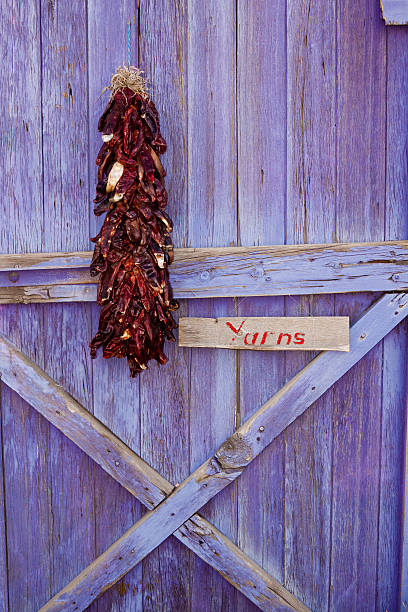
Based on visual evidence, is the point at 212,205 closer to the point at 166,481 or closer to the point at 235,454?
the point at 235,454

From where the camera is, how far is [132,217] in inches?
66.9

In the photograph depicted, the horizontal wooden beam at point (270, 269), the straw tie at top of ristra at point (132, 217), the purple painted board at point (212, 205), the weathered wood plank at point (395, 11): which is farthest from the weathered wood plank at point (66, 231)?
→ the weathered wood plank at point (395, 11)

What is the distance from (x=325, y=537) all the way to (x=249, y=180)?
1.73 m

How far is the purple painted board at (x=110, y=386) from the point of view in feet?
6.23

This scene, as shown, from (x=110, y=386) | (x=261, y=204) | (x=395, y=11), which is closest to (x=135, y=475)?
(x=110, y=386)

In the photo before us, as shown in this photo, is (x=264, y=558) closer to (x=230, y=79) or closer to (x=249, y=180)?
(x=249, y=180)

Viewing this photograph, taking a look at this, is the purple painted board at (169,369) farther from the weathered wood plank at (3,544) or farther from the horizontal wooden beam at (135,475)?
the weathered wood plank at (3,544)

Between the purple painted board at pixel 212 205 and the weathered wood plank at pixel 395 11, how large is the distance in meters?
0.63

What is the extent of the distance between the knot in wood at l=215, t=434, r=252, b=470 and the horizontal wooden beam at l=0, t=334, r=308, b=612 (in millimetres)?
297

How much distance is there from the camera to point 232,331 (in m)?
1.95

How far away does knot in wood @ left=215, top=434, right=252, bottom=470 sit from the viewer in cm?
197

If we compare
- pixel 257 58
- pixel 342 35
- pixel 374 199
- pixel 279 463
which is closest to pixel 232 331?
pixel 279 463

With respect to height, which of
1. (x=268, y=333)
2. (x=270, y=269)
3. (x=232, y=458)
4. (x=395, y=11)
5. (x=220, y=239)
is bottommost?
(x=232, y=458)

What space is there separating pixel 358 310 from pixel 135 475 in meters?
1.31
